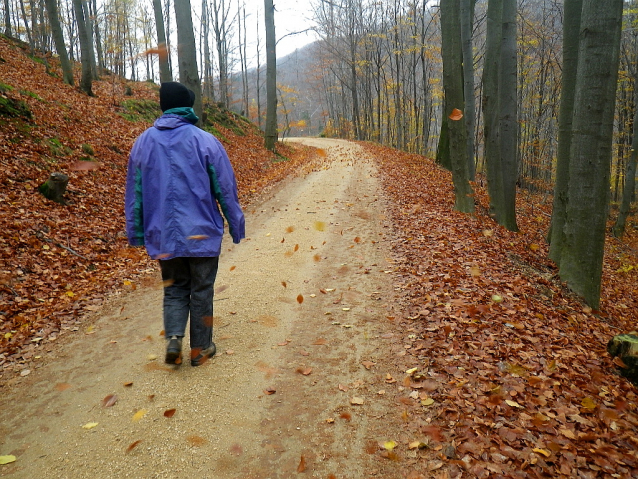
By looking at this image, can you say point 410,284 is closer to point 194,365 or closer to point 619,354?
point 619,354

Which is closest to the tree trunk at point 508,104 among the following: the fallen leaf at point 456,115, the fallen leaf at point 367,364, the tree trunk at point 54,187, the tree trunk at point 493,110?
the tree trunk at point 493,110

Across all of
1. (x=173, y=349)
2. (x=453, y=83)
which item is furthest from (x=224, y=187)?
(x=453, y=83)

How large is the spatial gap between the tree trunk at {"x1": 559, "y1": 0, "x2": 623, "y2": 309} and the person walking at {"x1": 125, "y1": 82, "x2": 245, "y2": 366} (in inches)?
200

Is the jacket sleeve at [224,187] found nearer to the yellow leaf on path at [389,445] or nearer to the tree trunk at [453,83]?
the yellow leaf on path at [389,445]

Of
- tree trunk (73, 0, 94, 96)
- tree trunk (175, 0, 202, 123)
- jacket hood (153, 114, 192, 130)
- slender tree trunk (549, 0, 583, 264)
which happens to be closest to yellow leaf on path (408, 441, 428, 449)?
jacket hood (153, 114, 192, 130)

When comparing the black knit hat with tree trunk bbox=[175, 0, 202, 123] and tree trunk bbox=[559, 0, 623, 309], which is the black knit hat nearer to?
tree trunk bbox=[559, 0, 623, 309]

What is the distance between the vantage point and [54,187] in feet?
25.7

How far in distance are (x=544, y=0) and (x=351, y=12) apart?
1534 cm

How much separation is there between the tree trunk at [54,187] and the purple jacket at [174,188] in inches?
222

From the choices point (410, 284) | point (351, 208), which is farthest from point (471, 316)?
point (351, 208)

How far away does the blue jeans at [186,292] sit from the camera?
345 centimetres

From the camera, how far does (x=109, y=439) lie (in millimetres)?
2840

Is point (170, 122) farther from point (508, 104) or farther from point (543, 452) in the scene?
point (508, 104)

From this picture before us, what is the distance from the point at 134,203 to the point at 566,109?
7.97 m
